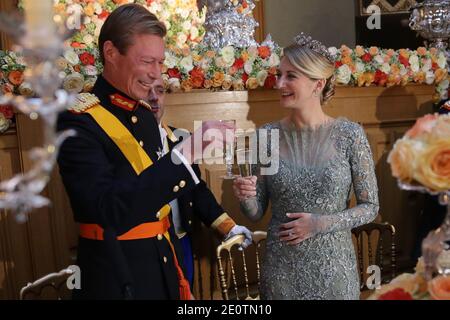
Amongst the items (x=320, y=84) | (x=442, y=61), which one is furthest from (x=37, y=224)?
(x=442, y=61)

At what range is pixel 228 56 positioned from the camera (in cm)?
235

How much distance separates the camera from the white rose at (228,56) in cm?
234

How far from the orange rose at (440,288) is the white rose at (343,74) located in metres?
1.77

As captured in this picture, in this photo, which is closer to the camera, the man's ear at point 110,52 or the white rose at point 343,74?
the man's ear at point 110,52

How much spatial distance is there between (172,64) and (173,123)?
0.26 meters

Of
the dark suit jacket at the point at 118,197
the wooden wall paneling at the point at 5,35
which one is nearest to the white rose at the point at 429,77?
the dark suit jacket at the point at 118,197

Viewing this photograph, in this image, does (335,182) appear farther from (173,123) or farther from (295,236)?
(173,123)

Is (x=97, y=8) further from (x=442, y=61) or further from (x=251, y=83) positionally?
(x=442, y=61)

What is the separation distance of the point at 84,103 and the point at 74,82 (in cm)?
82

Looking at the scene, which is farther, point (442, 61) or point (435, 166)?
point (442, 61)

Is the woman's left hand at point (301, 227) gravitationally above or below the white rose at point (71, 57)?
below

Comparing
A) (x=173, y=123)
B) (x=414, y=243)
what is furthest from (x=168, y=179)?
(x=414, y=243)

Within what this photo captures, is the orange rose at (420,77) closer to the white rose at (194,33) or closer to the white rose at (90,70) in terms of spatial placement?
the white rose at (194,33)

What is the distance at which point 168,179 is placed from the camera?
1.20m
